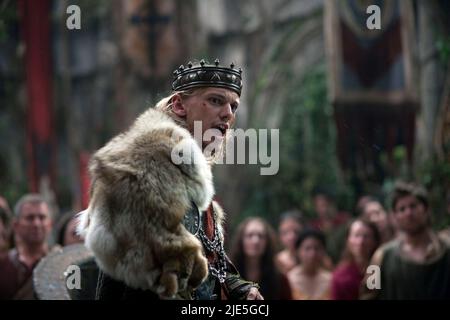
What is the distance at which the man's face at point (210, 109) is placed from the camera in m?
3.70

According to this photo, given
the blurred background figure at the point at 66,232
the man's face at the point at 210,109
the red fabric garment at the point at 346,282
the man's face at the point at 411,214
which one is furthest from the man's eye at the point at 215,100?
the red fabric garment at the point at 346,282

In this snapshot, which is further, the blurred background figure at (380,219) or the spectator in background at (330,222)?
the spectator in background at (330,222)

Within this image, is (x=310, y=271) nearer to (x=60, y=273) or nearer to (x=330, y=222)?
(x=60, y=273)

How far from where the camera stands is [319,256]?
730 cm

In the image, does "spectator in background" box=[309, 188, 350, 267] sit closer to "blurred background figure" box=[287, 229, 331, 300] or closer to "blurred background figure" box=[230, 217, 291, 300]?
"blurred background figure" box=[287, 229, 331, 300]

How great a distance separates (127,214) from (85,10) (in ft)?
30.8

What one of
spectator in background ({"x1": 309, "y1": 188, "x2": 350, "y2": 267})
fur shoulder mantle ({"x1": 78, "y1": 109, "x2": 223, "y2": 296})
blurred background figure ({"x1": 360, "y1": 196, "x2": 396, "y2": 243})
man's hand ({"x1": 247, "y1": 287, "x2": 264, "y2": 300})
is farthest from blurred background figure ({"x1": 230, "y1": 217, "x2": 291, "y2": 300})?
fur shoulder mantle ({"x1": 78, "y1": 109, "x2": 223, "y2": 296})

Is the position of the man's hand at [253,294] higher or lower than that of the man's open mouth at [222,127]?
lower

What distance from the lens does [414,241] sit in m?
6.85

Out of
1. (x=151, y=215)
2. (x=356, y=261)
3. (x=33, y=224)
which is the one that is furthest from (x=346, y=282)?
(x=151, y=215)

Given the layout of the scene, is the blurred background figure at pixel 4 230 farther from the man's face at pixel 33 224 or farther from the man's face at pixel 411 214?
the man's face at pixel 411 214

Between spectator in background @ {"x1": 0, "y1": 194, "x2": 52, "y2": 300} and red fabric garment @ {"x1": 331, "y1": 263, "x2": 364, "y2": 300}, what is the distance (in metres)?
2.28

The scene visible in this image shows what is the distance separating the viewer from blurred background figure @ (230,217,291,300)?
693 cm
